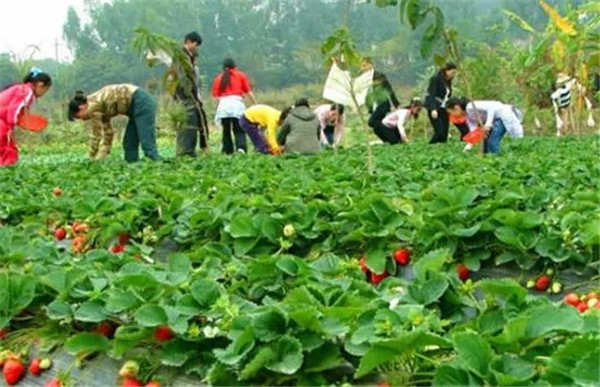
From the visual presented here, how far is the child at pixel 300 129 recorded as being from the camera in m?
9.77

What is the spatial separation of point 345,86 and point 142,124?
3516 millimetres

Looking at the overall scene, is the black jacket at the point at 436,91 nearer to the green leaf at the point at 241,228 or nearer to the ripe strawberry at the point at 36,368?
the green leaf at the point at 241,228

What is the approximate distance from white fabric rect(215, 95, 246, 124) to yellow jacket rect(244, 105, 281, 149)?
0.14m

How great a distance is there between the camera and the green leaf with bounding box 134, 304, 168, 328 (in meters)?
2.06

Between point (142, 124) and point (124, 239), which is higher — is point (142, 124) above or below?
above

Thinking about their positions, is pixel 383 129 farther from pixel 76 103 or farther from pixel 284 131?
pixel 76 103

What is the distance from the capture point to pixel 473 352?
5.22 ft

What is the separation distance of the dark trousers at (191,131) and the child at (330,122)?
71.1 inches

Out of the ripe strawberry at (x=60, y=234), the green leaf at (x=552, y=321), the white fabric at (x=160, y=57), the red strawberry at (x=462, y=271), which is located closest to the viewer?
the green leaf at (x=552, y=321)

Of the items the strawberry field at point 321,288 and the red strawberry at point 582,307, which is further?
the red strawberry at point 582,307

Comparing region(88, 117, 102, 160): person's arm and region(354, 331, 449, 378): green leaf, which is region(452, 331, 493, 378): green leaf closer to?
region(354, 331, 449, 378): green leaf

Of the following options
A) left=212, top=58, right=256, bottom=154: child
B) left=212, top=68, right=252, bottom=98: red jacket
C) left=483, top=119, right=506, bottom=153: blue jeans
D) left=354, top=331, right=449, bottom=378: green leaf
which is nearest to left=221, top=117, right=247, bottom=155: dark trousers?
left=212, top=58, right=256, bottom=154: child

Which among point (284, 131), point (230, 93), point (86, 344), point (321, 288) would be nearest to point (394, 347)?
point (321, 288)

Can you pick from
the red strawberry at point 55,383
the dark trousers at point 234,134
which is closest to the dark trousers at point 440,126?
the dark trousers at point 234,134
